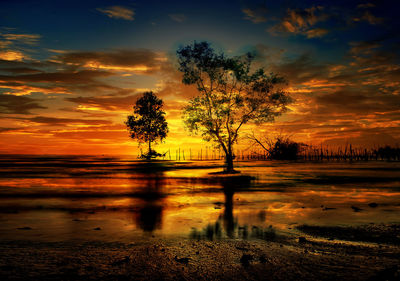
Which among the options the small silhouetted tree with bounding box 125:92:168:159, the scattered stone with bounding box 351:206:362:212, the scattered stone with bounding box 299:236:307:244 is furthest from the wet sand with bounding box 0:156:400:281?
the small silhouetted tree with bounding box 125:92:168:159

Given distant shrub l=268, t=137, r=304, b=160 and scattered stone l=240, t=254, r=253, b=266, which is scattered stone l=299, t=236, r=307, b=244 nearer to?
scattered stone l=240, t=254, r=253, b=266

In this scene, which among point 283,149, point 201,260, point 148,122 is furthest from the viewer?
point 148,122

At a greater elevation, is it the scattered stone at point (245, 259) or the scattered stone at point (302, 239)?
the scattered stone at point (245, 259)

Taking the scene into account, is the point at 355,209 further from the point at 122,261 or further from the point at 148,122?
the point at 148,122

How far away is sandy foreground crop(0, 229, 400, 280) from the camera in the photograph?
627 centimetres

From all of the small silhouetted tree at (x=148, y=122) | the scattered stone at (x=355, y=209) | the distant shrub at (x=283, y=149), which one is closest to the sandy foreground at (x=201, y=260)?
the scattered stone at (x=355, y=209)

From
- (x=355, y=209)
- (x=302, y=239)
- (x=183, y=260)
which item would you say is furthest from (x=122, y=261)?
(x=355, y=209)

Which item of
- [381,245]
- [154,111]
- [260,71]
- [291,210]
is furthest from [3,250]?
[154,111]

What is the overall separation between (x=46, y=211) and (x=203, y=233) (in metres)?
9.13

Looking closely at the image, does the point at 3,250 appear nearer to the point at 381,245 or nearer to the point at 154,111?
the point at 381,245

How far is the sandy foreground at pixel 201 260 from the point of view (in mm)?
6270

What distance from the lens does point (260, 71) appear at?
42406 mm

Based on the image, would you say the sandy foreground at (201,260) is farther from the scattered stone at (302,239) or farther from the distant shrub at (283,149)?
the distant shrub at (283,149)

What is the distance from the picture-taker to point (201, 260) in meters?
7.23
